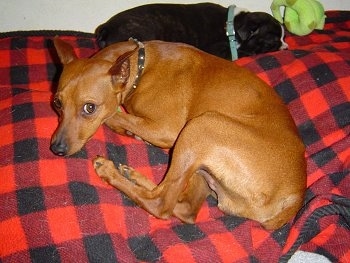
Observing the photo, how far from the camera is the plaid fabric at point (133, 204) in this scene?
2578 millimetres

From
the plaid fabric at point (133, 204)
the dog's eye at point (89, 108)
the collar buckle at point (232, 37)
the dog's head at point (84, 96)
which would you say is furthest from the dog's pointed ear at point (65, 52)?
the collar buckle at point (232, 37)

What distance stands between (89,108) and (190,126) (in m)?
0.87

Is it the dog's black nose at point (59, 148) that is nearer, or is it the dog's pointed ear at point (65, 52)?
the dog's black nose at point (59, 148)

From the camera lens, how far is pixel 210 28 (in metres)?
5.11

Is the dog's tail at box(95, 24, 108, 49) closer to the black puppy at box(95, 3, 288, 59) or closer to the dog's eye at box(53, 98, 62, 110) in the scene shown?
the black puppy at box(95, 3, 288, 59)

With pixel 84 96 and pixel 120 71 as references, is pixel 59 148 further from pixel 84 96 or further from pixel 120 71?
pixel 120 71

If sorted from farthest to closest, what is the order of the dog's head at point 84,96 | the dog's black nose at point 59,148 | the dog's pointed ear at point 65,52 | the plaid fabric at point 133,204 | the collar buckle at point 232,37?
1. the collar buckle at point 232,37
2. the dog's pointed ear at point 65,52
3. the dog's head at point 84,96
4. the dog's black nose at point 59,148
5. the plaid fabric at point 133,204

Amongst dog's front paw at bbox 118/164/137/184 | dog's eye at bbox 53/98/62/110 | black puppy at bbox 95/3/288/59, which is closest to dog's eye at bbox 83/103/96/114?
dog's eye at bbox 53/98/62/110

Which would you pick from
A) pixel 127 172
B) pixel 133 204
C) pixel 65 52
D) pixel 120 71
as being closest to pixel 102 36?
pixel 65 52

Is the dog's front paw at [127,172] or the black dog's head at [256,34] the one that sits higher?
the black dog's head at [256,34]

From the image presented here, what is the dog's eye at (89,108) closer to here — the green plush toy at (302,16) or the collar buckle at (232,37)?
the collar buckle at (232,37)

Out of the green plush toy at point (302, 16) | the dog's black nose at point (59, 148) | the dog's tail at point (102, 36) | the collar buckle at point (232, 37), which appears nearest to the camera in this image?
the dog's black nose at point (59, 148)

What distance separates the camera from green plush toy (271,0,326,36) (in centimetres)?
520

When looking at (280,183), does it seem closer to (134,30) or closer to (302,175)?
(302,175)
